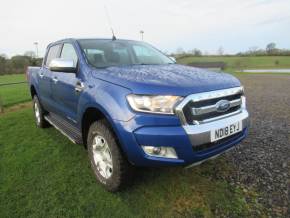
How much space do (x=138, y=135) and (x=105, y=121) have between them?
618 millimetres

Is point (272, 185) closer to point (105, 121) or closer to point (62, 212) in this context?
point (105, 121)

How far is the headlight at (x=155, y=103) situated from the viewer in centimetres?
224

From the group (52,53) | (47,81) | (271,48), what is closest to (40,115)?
(47,81)

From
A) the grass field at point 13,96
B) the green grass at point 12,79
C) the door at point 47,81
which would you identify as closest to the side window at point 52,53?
the door at point 47,81

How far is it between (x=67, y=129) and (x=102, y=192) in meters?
1.27

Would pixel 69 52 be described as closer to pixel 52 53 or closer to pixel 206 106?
pixel 52 53

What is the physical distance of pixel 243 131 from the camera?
290 cm

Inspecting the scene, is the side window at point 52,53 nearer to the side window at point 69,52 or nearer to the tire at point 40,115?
the side window at point 69,52

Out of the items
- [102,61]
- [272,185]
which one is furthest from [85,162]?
[272,185]

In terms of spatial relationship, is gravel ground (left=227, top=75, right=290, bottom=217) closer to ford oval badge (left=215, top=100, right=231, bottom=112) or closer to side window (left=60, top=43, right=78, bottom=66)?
ford oval badge (left=215, top=100, right=231, bottom=112)

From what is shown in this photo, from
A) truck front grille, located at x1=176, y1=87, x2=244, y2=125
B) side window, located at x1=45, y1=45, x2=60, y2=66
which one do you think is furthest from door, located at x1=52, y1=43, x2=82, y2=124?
truck front grille, located at x1=176, y1=87, x2=244, y2=125

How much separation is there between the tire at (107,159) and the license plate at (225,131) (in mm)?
903

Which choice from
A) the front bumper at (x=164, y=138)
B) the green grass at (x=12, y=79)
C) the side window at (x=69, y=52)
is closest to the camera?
the front bumper at (x=164, y=138)

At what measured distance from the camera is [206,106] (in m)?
2.39
